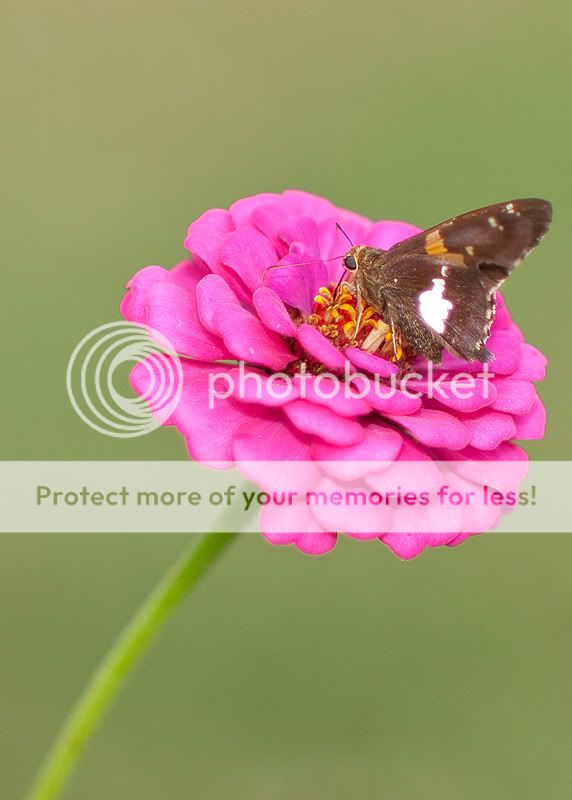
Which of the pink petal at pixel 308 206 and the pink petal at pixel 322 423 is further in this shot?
the pink petal at pixel 308 206

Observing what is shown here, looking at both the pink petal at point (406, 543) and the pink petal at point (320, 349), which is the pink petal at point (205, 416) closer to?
the pink petal at point (320, 349)

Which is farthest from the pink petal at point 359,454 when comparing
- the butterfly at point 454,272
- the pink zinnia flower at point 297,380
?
the butterfly at point 454,272

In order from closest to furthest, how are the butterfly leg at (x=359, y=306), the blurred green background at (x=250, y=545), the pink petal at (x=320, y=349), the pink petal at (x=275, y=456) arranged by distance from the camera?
the pink petal at (x=275, y=456)
the pink petal at (x=320, y=349)
the butterfly leg at (x=359, y=306)
the blurred green background at (x=250, y=545)

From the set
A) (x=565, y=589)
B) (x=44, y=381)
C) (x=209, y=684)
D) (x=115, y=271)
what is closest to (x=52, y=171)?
(x=115, y=271)

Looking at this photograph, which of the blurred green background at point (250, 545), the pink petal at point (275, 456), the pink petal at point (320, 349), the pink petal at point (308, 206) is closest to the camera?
the pink petal at point (275, 456)

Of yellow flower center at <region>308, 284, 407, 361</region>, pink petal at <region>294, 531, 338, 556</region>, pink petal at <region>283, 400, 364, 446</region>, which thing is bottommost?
pink petal at <region>294, 531, 338, 556</region>

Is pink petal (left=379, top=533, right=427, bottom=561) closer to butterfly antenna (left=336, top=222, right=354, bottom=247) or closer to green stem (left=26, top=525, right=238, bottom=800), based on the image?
green stem (left=26, top=525, right=238, bottom=800)

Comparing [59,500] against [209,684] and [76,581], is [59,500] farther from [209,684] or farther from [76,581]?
[209,684]

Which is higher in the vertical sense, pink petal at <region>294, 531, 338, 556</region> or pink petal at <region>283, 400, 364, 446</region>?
pink petal at <region>283, 400, 364, 446</region>

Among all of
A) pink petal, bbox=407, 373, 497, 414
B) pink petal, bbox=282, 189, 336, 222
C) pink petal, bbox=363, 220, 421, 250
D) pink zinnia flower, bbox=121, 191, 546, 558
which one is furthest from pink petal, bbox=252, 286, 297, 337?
pink petal, bbox=363, 220, 421, 250
